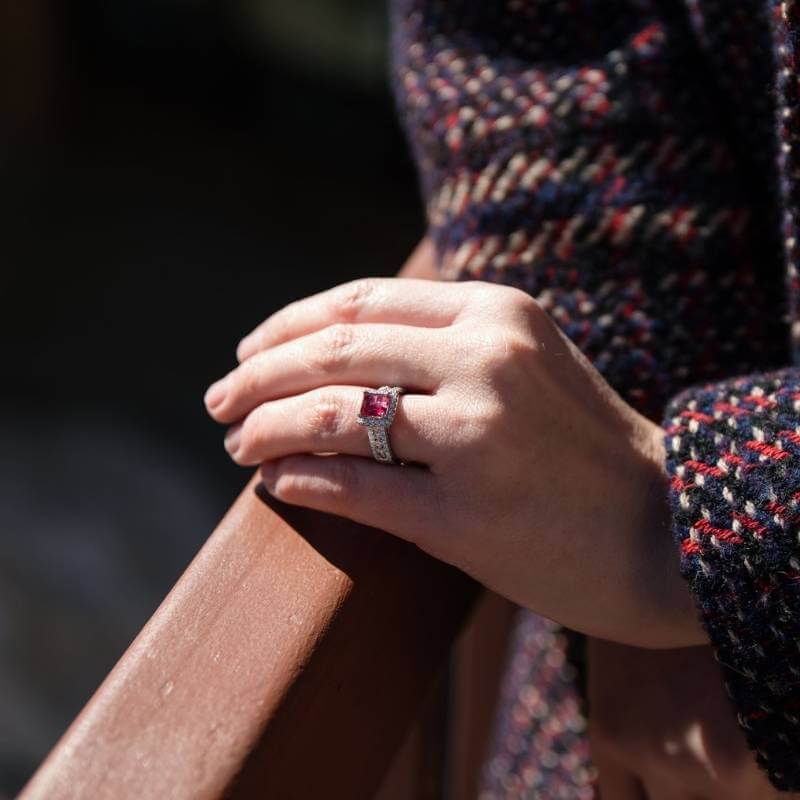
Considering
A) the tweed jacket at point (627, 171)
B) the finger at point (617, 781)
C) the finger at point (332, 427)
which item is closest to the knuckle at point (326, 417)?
the finger at point (332, 427)

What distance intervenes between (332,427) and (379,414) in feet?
0.09

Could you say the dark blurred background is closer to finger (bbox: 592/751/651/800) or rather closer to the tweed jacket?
finger (bbox: 592/751/651/800)

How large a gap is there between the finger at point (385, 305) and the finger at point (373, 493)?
0.08m

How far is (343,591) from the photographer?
1.51 ft

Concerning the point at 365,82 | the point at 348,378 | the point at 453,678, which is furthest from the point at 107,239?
the point at 348,378

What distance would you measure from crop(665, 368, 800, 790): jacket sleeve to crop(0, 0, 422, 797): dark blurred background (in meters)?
1.15

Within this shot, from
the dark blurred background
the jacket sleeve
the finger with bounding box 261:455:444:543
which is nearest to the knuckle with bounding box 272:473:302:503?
the finger with bounding box 261:455:444:543

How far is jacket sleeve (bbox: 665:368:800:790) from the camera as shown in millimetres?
478

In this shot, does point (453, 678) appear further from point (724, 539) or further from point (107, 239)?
point (107, 239)

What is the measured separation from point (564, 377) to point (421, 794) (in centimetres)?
38

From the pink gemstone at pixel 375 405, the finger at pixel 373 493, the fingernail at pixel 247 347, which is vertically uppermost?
the fingernail at pixel 247 347

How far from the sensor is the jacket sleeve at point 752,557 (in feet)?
1.57

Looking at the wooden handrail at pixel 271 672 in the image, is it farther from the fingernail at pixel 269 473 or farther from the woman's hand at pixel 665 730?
the woman's hand at pixel 665 730

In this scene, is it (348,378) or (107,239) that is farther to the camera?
(107,239)
